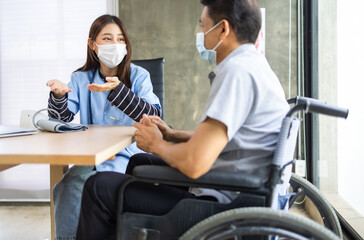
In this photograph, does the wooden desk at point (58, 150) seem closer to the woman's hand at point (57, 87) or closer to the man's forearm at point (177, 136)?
the man's forearm at point (177, 136)

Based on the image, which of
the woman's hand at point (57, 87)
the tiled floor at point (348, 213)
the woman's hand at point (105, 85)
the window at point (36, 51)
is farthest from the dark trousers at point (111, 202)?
the window at point (36, 51)

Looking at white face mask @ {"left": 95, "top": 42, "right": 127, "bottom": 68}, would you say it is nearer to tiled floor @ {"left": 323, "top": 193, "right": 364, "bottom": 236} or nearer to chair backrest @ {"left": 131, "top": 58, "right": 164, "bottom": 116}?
chair backrest @ {"left": 131, "top": 58, "right": 164, "bottom": 116}

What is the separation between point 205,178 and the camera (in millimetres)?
858

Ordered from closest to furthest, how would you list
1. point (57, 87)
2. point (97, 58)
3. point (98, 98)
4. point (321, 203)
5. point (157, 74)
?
1. point (321, 203)
2. point (57, 87)
3. point (98, 98)
4. point (97, 58)
5. point (157, 74)

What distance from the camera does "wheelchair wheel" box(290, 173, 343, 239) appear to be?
1146mm

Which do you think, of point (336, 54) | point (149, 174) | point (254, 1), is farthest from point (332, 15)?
point (149, 174)

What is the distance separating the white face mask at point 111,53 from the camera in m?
1.75

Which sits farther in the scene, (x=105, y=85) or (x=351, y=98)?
(x=351, y=98)

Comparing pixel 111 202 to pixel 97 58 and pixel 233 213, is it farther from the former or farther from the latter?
pixel 97 58

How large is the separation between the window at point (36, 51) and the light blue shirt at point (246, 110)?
1933 millimetres

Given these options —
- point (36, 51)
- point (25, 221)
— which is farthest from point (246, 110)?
point (36, 51)

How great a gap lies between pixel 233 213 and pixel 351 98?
125 centimetres

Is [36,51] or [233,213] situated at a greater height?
[36,51]

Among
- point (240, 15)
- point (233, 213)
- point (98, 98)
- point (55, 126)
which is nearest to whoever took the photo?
point (233, 213)
